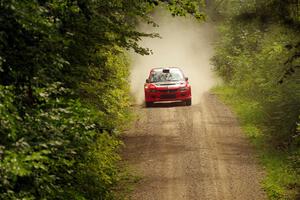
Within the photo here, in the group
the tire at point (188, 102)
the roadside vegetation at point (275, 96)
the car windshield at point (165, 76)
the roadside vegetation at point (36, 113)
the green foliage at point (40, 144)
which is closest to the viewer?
the green foliage at point (40, 144)

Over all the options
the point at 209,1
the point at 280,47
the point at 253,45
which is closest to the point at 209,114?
the point at 280,47

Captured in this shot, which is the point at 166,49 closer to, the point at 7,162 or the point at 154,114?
the point at 154,114

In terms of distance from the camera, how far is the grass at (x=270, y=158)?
12.2 metres

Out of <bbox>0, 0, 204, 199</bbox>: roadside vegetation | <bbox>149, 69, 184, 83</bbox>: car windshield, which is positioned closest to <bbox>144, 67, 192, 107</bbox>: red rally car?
<bbox>149, 69, 184, 83</bbox>: car windshield

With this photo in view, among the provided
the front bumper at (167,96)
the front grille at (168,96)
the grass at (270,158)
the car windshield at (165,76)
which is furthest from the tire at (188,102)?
the grass at (270,158)

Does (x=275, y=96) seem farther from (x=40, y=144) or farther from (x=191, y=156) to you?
(x=40, y=144)

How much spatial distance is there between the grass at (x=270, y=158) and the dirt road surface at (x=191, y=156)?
0.27 metres

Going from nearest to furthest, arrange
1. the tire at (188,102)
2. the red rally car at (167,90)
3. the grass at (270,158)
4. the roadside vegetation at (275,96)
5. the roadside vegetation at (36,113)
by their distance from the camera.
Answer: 1. the roadside vegetation at (36,113)
2. the roadside vegetation at (275,96)
3. the grass at (270,158)
4. the red rally car at (167,90)
5. the tire at (188,102)

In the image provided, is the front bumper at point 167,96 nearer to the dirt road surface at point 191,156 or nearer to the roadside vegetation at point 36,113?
the dirt road surface at point 191,156

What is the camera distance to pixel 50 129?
19.3 feet

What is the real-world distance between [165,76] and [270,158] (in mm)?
10614

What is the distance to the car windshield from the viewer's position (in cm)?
2464

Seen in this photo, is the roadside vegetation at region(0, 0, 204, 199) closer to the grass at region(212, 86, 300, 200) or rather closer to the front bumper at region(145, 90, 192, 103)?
the grass at region(212, 86, 300, 200)

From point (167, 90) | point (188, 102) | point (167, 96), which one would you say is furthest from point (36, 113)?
point (188, 102)
